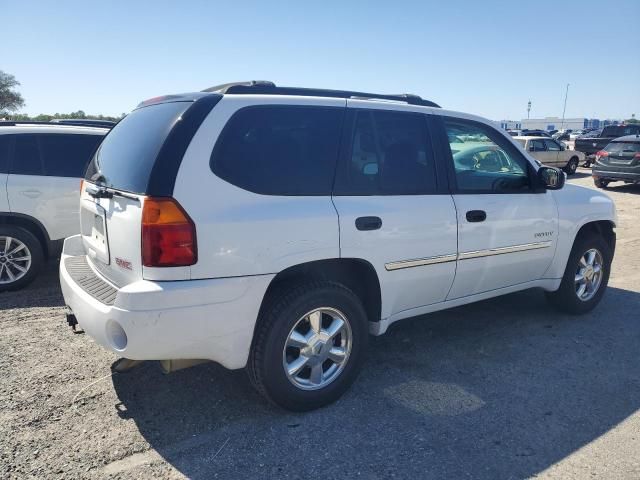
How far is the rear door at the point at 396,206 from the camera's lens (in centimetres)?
307

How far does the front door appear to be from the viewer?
3.66 metres

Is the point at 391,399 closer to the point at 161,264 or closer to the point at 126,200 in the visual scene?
the point at 161,264

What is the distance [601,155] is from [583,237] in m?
12.9

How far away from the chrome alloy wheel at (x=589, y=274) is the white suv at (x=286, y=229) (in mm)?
1049

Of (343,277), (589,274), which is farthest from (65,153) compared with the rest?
(589,274)

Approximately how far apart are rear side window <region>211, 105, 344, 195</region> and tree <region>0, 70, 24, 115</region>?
5761 centimetres

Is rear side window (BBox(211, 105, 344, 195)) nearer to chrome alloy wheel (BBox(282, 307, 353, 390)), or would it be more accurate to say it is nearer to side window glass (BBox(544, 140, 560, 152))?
chrome alloy wheel (BBox(282, 307, 353, 390))

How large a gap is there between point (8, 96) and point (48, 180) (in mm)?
55584

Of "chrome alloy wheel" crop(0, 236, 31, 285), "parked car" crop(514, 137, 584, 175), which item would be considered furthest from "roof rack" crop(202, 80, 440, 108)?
"parked car" crop(514, 137, 584, 175)

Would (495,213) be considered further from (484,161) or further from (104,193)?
(104,193)

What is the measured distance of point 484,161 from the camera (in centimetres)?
407

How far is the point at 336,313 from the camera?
3.09 m

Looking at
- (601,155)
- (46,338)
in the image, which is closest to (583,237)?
(46,338)

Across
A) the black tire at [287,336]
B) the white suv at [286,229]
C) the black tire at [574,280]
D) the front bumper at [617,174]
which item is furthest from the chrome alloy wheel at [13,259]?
the front bumper at [617,174]
